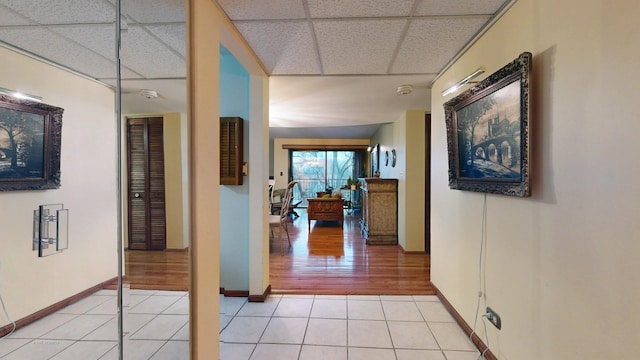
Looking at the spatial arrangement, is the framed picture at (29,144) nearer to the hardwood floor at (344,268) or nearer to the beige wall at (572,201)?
the beige wall at (572,201)

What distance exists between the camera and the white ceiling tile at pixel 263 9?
5.04ft

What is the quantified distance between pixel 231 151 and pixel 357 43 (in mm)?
1517

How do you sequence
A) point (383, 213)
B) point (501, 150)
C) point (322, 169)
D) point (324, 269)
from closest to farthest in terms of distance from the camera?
1. point (501, 150)
2. point (324, 269)
3. point (383, 213)
4. point (322, 169)

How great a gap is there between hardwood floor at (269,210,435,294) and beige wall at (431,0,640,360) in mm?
1365

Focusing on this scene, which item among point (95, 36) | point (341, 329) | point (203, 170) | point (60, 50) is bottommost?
point (341, 329)

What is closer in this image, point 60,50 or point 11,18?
point 11,18

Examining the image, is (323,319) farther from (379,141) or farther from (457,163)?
(379,141)

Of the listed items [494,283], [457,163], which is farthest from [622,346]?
[457,163]

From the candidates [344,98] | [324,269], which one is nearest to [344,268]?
[324,269]

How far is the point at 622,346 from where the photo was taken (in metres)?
0.92

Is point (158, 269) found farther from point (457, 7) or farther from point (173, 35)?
point (457, 7)

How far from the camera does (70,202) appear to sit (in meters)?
0.82

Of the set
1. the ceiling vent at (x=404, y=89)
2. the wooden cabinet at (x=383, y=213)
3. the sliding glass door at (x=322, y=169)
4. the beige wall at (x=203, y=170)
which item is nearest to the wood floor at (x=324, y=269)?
the beige wall at (x=203, y=170)

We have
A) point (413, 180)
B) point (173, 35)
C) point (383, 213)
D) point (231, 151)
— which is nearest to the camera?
point (173, 35)
